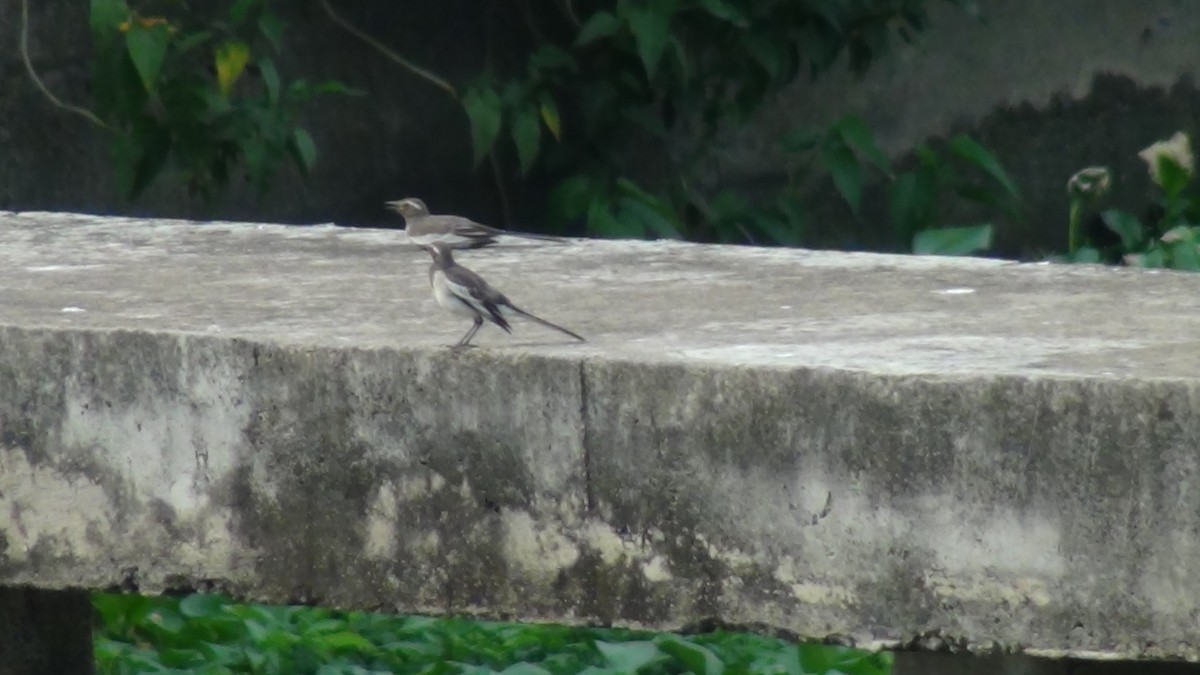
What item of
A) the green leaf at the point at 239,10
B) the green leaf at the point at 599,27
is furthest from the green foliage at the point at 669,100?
the green leaf at the point at 239,10

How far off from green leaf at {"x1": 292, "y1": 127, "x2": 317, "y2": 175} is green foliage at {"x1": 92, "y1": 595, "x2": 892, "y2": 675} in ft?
3.35

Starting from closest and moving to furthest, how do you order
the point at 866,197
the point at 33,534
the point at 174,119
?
the point at 33,534 < the point at 174,119 < the point at 866,197

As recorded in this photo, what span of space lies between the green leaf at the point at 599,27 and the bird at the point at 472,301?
2132 millimetres

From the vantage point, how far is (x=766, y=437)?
7.34ft

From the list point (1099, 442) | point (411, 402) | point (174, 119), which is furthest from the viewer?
point (174, 119)

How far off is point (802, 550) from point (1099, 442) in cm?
35

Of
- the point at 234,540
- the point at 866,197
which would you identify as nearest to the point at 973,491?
the point at 234,540

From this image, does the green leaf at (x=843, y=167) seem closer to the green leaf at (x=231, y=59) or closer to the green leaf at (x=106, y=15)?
the green leaf at (x=231, y=59)

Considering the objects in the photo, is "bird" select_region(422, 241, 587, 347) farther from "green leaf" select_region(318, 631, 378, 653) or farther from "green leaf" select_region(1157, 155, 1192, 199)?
"green leaf" select_region(1157, 155, 1192, 199)

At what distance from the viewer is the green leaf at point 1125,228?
5625 millimetres

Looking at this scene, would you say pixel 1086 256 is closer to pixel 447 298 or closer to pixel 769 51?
pixel 769 51

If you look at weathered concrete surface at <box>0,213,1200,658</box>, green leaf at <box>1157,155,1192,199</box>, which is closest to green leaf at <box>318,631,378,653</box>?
weathered concrete surface at <box>0,213,1200,658</box>

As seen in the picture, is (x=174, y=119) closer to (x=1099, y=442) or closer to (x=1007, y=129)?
(x=1007, y=129)

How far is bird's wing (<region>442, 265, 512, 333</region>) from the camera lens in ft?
7.90
